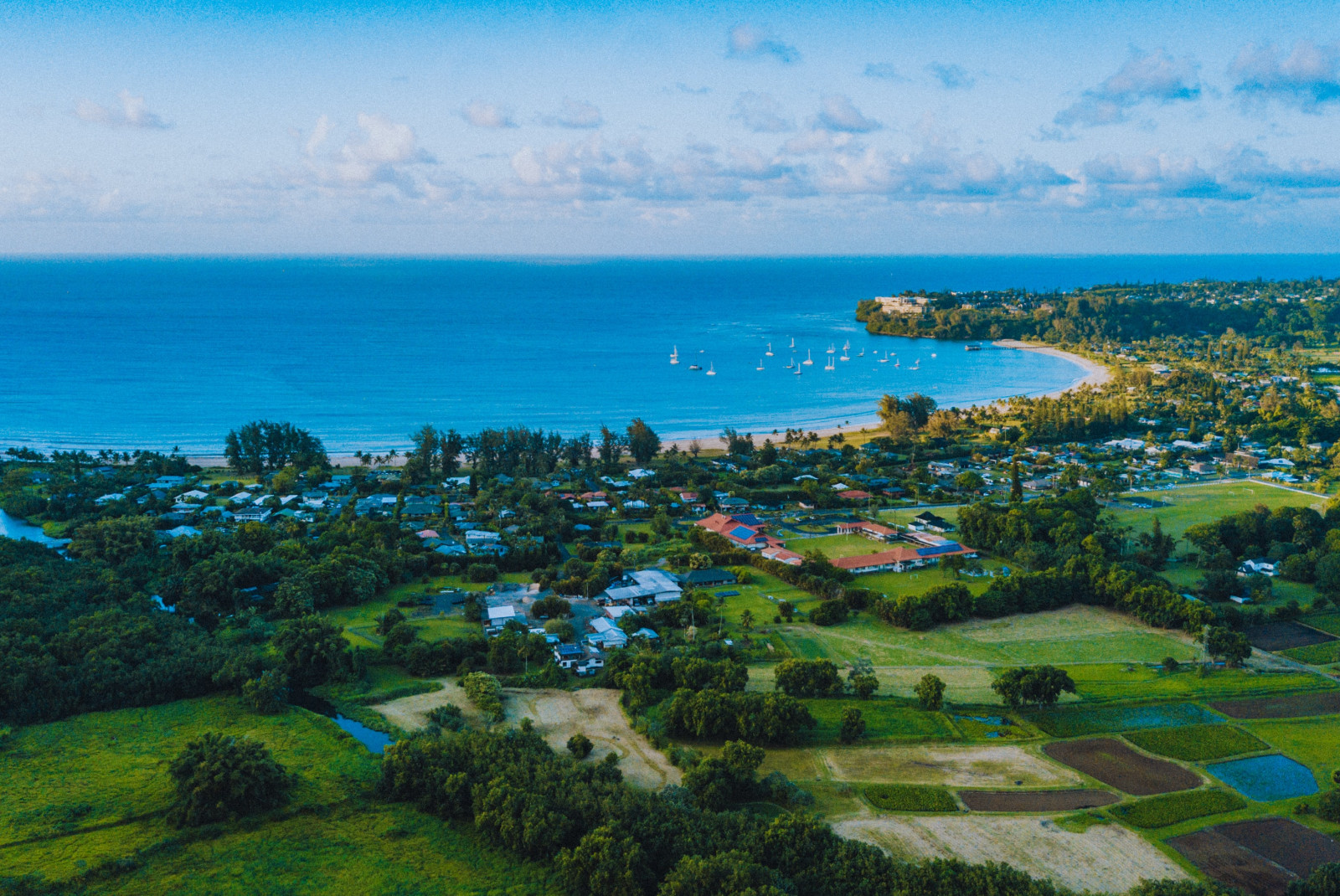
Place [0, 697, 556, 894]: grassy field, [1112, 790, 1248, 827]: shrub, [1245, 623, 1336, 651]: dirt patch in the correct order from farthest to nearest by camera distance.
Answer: [1245, 623, 1336, 651]: dirt patch, [1112, 790, 1248, 827]: shrub, [0, 697, 556, 894]: grassy field

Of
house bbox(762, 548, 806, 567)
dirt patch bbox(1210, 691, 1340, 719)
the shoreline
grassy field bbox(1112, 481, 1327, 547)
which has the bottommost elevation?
dirt patch bbox(1210, 691, 1340, 719)

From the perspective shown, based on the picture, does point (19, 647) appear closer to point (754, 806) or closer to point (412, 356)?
point (754, 806)

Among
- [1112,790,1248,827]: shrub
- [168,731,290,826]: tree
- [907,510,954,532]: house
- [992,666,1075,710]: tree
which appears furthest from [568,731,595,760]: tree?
[907,510,954,532]: house

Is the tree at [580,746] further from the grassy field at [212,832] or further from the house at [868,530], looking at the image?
the house at [868,530]

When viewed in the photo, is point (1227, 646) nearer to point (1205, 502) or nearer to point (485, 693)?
point (1205, 502)

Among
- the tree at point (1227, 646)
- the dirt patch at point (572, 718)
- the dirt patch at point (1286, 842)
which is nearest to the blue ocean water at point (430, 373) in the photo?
the dirt patch at point (572, 718)

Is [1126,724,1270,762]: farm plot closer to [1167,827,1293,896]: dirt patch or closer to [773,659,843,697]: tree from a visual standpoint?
[1167,827,1293,896]: dirt patch

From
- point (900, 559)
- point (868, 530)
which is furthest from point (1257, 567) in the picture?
point (868, 530)
